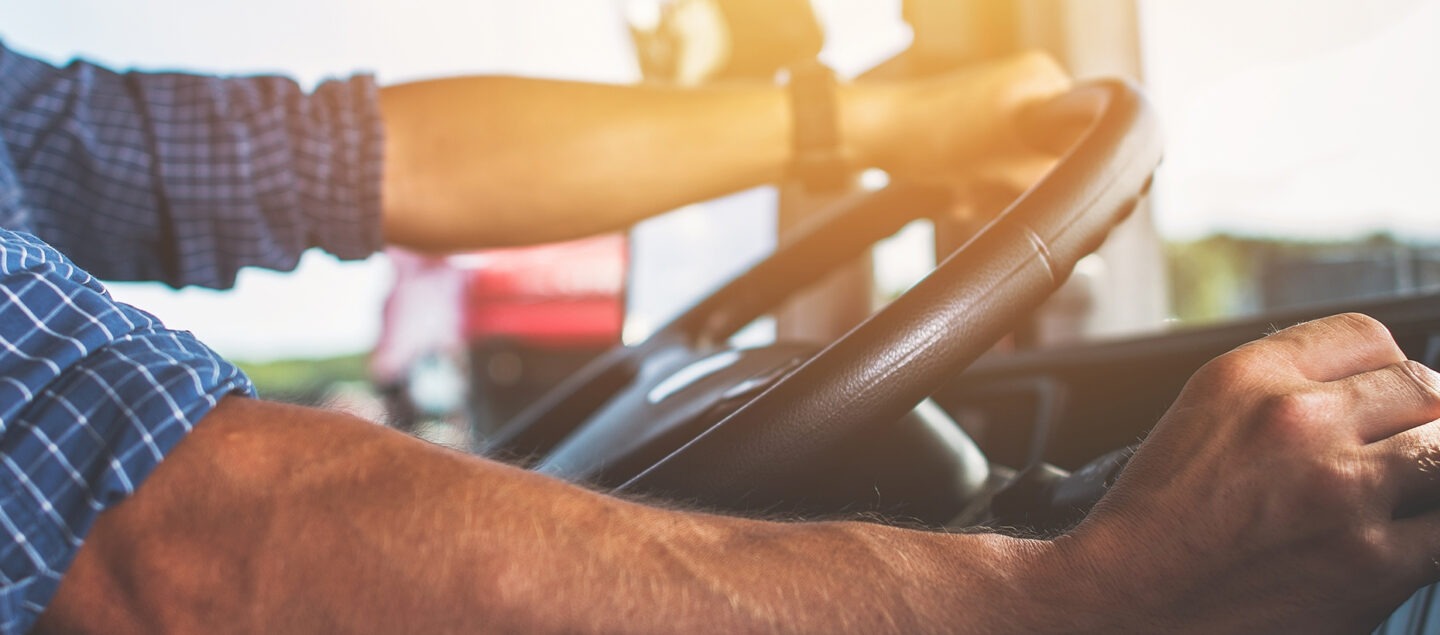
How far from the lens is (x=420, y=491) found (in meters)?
0.38

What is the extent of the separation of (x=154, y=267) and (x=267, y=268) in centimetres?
10

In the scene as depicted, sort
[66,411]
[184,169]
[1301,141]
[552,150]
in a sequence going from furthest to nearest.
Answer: [1301,141]
[552,150]
[184,169]
[66,411]

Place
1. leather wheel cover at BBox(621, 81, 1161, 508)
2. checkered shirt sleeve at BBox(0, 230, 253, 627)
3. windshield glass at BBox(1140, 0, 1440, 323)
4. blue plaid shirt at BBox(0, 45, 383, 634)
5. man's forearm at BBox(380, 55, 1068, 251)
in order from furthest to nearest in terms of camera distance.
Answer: windshield glass at BBox(1140, 0, 1440, 323)
man's forearm at BBox(380, 55, 1068, 251)
blue plaid shirt at BBox(0, 45, 383, 634)
leather wheel cover at BBox(621, 81, 1161, 508)
checkered shirt sleeve at BBox(0, 230, 253, 627)

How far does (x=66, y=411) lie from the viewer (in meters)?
0.37

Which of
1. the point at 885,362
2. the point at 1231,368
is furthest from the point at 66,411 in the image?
the point at 1231,368

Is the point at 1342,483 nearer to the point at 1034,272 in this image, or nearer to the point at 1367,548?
the point at 1367,548

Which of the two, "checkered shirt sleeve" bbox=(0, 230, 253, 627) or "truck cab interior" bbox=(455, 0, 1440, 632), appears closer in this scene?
"checkered shirt sleeve" bbox=(0, 230, 253, 627)

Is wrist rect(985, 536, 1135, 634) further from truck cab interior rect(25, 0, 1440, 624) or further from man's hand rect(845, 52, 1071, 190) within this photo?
man's hand rect(845, 52, 1071, 190)

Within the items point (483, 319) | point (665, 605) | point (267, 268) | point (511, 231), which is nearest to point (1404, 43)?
point (511, 231)

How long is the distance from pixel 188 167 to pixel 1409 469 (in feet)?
3.16

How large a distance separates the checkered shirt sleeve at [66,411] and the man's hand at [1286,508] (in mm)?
375

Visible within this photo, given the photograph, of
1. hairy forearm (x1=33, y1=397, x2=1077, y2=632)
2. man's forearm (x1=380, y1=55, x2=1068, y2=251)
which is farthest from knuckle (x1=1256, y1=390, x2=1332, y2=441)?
man's forearm (x1=380, y1=55, x2=1068, y2=251)

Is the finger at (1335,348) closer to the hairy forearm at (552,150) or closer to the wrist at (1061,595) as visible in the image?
the wrist at (1061,595)

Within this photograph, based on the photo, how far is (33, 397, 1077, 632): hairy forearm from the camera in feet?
1.20
